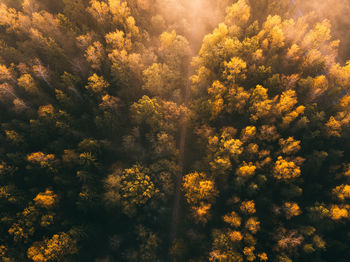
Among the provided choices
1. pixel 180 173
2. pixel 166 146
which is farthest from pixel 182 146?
pixel 166 146

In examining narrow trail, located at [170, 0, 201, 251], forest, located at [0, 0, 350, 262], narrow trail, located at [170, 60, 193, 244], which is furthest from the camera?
narrow trail, located at [170, 0, 201, 251]

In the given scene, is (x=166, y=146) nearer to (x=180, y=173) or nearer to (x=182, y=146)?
(x=182, y=146)

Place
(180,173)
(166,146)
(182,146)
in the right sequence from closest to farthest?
(166,146), (180,173), (182,146)

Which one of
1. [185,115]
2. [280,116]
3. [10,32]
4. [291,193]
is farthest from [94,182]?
[10,32]

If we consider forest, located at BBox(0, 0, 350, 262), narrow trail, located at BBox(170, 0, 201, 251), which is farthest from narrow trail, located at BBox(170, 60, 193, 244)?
forest, located at BBox(0, 0, 350, 262)

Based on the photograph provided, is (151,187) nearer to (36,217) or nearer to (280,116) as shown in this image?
(36,217)

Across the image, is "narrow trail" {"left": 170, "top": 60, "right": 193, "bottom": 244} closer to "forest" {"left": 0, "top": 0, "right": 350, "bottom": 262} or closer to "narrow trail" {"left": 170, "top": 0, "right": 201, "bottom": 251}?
"narrow trail" {"left": 170, "top": 0, "right": 201, "bottom": 251}

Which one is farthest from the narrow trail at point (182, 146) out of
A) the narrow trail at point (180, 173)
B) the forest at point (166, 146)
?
the forest at point (166, 146)

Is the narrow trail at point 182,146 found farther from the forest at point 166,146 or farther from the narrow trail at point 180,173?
the forest at point 166,146
